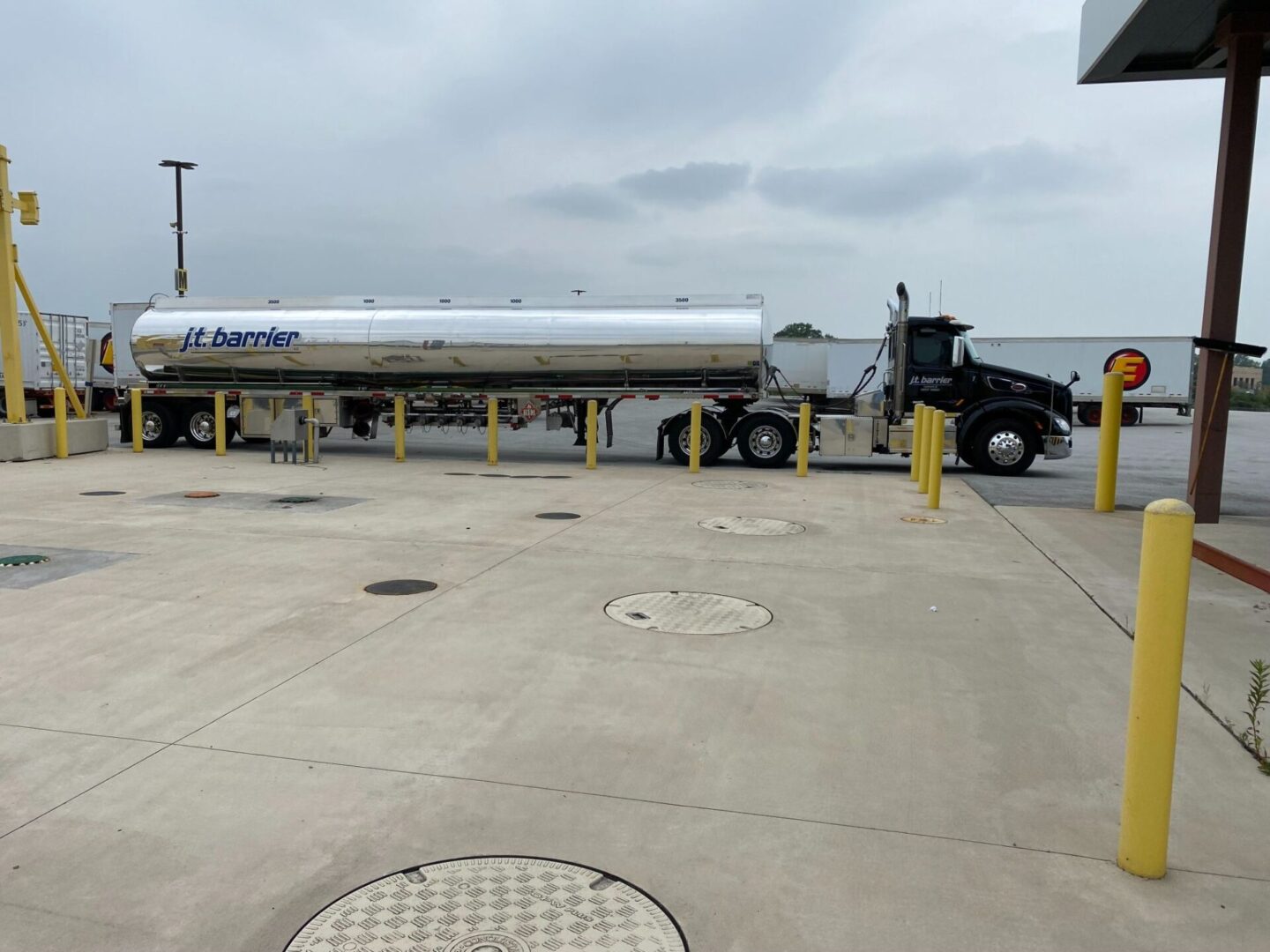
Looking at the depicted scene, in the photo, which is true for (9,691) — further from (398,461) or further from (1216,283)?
(398,461)

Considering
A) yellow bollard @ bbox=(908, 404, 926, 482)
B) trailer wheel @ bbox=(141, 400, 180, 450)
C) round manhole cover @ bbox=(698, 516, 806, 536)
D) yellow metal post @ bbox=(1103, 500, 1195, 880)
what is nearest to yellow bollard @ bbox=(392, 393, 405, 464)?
trailer wheel @ bbox=(141, 400, 180, 450)

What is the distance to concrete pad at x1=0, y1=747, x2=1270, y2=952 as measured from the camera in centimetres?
281

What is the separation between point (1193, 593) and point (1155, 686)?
507 centimetres

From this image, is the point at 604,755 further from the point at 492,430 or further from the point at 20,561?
the point at 492,430

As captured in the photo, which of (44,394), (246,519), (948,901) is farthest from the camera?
(44,394)

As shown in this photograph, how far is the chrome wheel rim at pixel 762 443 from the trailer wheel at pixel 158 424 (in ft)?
41.5

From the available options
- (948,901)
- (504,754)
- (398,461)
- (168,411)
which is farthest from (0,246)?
(948,901)

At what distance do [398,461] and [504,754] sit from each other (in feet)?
46.9

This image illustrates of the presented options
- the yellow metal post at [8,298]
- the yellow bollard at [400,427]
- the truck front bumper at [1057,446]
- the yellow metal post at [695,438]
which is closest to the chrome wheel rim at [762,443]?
the yellow metal post at [695,438]

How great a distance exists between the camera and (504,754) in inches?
161

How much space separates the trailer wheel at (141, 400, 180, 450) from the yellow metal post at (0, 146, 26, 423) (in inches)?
140

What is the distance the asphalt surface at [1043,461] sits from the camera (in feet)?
45.3

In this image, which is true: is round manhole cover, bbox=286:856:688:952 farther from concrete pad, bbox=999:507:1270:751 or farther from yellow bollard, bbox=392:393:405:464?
yellow bollard, bbox=392:393:405:464

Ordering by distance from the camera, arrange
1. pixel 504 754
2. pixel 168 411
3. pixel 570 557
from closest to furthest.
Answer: pixel 504 754 → pixel 570 557 → pixel 168 411
